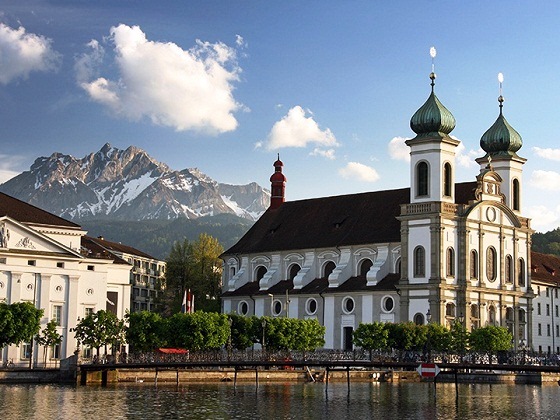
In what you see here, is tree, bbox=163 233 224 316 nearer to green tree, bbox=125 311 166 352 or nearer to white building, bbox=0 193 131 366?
white building, bbox=0 193 131 366

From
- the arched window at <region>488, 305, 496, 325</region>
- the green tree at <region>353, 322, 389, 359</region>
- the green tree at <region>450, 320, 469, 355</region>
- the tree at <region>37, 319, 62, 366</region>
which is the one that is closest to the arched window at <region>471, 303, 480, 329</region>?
the arched window at <region>488, 305, 496, 325</region>

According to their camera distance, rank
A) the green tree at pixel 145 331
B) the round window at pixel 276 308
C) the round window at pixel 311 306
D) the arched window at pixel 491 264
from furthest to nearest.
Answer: the round window at pixel 276 308 → the round window at pixel 311 306 → the arched window at pixel 491 264 → the green tree at pixel 145 331

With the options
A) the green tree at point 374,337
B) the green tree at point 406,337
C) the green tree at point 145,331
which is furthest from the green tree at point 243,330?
the green tree at point 406,337

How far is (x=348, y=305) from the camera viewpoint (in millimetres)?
109562

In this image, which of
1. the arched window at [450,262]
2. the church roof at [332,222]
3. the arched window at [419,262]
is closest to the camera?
the arched window at [419,262]

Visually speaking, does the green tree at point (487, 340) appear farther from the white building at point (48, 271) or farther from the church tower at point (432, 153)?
the white building at point (48, 271)

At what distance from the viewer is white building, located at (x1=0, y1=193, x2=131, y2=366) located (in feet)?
291

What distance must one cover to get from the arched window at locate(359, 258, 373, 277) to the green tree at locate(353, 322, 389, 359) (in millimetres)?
16979

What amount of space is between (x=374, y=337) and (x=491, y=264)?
19728 mm

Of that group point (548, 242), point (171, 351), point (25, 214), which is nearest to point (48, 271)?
point (25, 214)

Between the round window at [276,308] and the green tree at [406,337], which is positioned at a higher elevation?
the round window at [276,308]

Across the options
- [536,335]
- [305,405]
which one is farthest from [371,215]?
[305,405]

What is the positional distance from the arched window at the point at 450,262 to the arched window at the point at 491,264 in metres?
5.36

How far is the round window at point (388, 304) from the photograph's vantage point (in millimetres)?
105375
